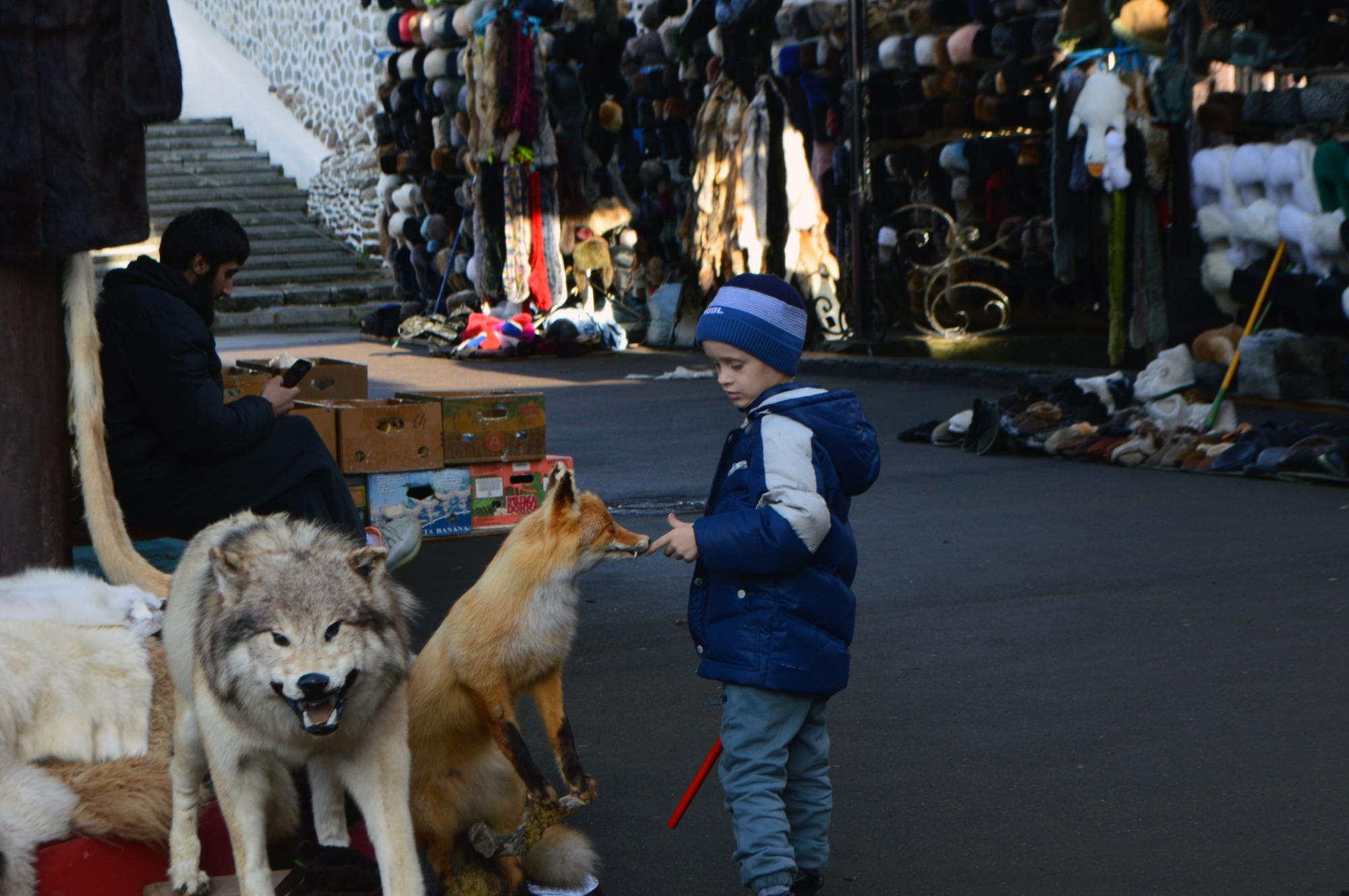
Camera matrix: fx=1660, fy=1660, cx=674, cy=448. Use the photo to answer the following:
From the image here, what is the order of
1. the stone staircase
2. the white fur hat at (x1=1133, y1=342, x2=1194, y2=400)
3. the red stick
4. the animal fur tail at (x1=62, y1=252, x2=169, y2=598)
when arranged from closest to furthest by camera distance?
1. the red stick
2. the animal fur tail at (x1=62, y1=252, x2=169, y2=598)
3. the white fur hat at (x1=1133, y1=342, x2=1194, y2=400)
4. the stone staircase

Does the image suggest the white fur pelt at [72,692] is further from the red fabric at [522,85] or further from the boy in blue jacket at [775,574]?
the red fabric at [522,85]

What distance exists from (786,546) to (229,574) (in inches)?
44.2

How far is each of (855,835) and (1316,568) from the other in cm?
364

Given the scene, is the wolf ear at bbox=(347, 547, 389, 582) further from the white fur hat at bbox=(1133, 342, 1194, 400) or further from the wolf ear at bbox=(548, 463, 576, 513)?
the white fur hat at bbox=(1133, 342, 1194, 400)

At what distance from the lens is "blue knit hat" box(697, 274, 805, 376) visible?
3.59m

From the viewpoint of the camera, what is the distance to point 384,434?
7598 mm

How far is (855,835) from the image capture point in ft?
13.7

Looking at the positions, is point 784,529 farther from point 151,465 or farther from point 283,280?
point 283,280

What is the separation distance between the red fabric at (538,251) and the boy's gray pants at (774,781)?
15438 millimetres

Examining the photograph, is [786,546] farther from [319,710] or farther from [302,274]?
[302,274]

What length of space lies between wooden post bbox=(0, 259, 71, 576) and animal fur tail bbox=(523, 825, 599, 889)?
1923 millimetres

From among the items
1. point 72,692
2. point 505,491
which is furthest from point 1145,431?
point 72,692

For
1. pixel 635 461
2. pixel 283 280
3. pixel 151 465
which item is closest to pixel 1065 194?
pixel 635 461

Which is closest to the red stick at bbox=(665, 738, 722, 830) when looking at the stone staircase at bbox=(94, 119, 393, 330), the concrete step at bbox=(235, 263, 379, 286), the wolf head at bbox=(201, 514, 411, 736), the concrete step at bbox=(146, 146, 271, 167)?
the wolf head at bbox=(201, 514, 411, 736)
